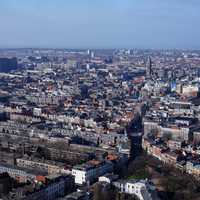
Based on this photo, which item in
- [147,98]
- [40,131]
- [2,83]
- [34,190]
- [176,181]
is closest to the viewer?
[34,190]

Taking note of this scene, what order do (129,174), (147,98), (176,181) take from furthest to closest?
(147,98) → (129,174) → (176,181)

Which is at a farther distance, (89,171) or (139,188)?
(89,171)

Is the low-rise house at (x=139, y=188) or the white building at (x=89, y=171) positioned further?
the white building at (x=89, y=171)

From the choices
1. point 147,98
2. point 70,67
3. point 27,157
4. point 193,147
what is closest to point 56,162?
point 27,157

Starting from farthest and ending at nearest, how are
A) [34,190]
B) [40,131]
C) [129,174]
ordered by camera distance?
[40,131] → [129,174] → [34,190]

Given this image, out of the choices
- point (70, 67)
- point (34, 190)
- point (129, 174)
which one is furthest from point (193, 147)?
point (70, 67)

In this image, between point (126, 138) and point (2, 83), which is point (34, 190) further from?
point (2, 83)

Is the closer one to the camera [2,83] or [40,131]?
[40,131]

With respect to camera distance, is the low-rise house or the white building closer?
the low-rise house

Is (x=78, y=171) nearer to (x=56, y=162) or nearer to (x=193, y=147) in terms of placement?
(x=56, y=162)
